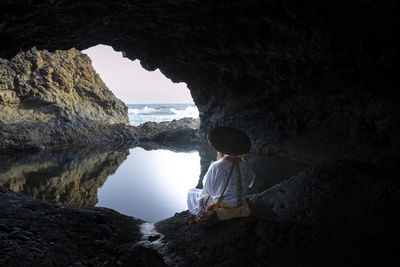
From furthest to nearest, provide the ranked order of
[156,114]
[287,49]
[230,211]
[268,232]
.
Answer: [156,114], [287,49], [230,211], [268,232]

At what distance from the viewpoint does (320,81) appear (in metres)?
7.11

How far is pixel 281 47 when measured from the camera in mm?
5496

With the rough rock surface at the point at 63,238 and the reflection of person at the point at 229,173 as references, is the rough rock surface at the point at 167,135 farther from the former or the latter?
the reflection of person at the point at 229,173

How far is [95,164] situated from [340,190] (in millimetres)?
8244

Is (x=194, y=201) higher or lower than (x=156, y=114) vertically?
lower

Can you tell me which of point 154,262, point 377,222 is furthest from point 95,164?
point 377,222

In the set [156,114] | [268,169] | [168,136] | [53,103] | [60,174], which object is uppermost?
[156,114]

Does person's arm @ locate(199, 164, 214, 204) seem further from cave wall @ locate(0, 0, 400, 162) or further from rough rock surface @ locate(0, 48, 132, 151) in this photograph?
rough rock surface @ locate(0, 48, 132, 151)

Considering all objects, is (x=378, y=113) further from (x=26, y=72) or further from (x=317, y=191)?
(x=26, y=72)

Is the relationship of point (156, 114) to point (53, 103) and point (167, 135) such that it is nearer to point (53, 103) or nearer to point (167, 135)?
point (167, 135)

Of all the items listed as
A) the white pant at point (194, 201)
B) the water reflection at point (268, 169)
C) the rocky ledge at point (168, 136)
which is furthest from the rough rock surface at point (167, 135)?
the white pant at point (194, 201)

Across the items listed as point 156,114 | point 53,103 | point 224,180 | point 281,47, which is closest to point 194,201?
point 224,180

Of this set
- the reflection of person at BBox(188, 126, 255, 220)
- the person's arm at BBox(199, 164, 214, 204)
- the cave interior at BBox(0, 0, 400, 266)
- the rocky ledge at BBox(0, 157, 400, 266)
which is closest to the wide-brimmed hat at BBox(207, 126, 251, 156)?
the reflection of person at BBox(188, 126, 255, 220)

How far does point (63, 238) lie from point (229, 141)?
6.90 ft
